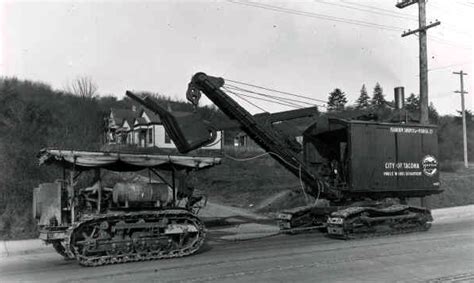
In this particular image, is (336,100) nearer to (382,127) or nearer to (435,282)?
(382,127)

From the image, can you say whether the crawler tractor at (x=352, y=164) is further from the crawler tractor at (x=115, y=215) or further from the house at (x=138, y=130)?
the house at (x=138, y=130)

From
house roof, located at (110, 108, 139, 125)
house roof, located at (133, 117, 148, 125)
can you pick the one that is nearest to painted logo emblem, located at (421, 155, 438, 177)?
house roof, located at (133, 117, 148, 125)

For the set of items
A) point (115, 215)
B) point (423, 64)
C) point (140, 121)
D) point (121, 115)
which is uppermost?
point (121, 115)

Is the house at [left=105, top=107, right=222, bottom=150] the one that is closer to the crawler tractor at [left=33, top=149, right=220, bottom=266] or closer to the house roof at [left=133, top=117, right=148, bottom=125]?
the house roof at [left=133, top=117, right=148, bottom=125]

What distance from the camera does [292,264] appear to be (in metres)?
9.64

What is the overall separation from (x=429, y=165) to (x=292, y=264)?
850cm

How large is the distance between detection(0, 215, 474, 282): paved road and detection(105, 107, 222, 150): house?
137 ft

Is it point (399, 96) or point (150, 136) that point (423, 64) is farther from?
point (150, 136)

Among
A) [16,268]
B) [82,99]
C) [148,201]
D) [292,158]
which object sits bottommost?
[16,268]

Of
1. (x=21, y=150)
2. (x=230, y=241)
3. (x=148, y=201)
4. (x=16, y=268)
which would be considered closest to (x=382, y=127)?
(x=230, y=241)

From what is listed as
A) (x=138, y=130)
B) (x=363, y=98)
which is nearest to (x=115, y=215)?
(x=138, y=130)

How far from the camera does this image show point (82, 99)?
52.2 meters

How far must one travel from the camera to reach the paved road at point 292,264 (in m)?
8.41

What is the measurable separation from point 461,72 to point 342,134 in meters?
38.9
